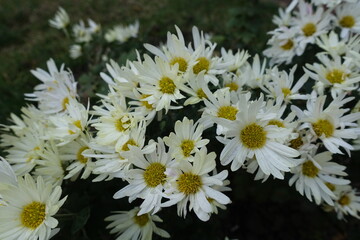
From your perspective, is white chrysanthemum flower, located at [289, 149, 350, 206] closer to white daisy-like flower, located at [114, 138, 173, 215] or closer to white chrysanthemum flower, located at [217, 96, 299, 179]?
white chrysanthemum flower, located at [217, 96, 299, 179]

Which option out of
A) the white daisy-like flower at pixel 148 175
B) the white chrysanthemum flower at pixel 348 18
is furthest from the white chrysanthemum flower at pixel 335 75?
the white daisy-like flower at pixel 148 175

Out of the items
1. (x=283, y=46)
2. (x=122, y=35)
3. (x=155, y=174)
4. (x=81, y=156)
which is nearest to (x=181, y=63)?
(x=155, y=174)

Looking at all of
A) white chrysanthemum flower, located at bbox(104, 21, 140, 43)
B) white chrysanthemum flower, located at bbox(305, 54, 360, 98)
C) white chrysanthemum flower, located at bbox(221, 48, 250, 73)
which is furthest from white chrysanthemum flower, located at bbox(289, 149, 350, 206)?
white chrysanthemum flower, located at bbox(104, 21, 140, 43)

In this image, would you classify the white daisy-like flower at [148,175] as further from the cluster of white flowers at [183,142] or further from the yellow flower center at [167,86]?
the yellow flower center at [167,86]

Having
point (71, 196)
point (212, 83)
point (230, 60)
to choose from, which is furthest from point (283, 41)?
point (71, 196)

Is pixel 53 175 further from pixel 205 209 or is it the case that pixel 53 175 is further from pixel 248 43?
pixel 248 43
